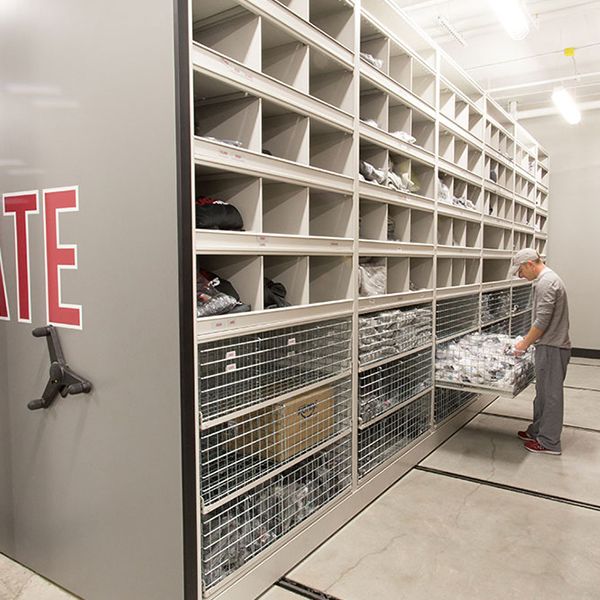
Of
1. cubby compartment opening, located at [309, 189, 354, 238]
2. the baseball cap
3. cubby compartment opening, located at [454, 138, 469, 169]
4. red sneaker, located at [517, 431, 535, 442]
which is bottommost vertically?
red sneaker, located at [517, 431, 535, 442]

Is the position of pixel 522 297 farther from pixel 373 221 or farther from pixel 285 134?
pixel 285 134

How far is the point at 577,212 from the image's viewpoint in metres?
9.27

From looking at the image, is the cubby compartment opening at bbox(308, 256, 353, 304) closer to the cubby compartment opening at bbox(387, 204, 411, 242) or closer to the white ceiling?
the cubby compartment opening at bbox(387, 204, 411, 242)

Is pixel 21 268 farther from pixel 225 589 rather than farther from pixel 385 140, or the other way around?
pixel 385 140

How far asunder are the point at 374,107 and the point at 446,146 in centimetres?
142

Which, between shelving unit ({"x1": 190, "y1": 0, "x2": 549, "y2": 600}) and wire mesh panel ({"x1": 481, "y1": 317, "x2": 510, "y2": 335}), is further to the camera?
wire mesh panel ({"x1": 481, "y1": 317, "x2": 510, "y2": 335})

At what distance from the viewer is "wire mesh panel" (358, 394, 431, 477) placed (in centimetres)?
374

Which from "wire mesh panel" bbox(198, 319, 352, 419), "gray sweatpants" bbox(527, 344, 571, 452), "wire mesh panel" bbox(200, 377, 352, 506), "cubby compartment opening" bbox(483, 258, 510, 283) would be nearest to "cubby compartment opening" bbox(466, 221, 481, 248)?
"cubby compartment opening" bbox(483, 258, 510, 283)

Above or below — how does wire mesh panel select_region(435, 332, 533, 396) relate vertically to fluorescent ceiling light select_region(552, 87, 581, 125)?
below

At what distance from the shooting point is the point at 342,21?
3.29 metres

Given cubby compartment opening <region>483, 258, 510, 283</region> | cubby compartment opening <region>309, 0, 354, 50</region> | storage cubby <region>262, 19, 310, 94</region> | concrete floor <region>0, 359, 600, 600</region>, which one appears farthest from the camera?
cubby compartment opening <region>483, 258, 510, 283</region>

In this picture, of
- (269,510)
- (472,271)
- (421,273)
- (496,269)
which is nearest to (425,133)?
(421,273)

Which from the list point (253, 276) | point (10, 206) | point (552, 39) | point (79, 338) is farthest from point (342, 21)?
point (552, 39)

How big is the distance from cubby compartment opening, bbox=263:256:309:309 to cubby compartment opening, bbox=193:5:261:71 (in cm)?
102
